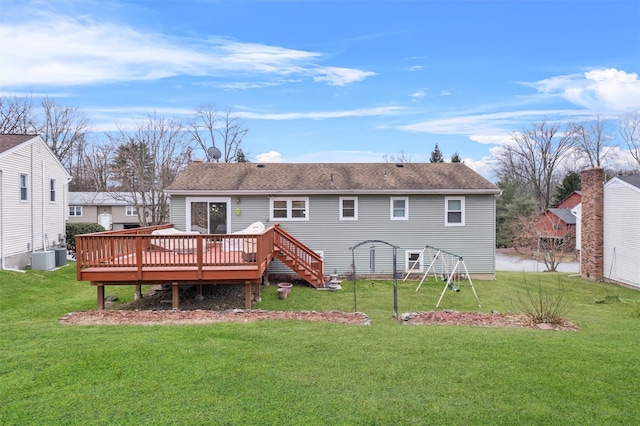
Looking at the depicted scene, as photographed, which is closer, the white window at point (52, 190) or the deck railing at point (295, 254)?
the deck railing at point (295, 254)

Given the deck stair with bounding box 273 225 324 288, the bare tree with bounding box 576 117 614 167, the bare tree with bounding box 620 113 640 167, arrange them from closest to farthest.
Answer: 1. the deck stair with bounding box 273 225 324 288
2. the bare tree with bounding box 620 113 640 167
3. the bare tree with bounding box 576 117 614 167

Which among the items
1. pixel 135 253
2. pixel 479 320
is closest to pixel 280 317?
pixel 135 253

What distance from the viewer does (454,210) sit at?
15906mm

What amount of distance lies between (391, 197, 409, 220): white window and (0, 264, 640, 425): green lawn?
26.3 feet

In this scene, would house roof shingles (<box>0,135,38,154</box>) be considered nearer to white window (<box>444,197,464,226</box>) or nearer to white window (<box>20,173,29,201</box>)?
white window (<box>20,173,29,201</box>)

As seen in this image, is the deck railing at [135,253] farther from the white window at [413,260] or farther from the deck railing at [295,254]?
the white window at [413,260]

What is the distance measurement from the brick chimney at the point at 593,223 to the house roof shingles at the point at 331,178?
581 cm

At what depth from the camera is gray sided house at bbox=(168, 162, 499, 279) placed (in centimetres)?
1542

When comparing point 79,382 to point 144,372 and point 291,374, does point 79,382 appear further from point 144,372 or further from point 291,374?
point 291,374

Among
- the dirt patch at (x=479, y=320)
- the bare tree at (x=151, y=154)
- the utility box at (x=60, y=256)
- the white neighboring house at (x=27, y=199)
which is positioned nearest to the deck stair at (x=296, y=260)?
the dirt patch at (x=479, y=320)

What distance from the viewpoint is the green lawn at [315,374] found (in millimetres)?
4148

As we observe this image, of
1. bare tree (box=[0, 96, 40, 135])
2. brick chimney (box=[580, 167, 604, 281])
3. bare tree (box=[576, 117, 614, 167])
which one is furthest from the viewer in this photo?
bare tree (box=[576, 117, 614, 167])

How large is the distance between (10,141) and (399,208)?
16.0 m

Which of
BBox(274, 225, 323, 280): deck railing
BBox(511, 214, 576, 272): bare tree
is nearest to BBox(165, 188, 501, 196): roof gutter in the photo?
Answer: BBox(274, 225, 323, 280): deck railing
